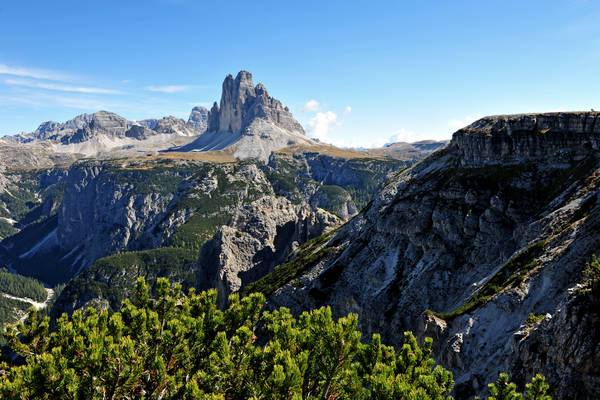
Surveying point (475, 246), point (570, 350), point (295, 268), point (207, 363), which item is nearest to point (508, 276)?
point (475, 246)

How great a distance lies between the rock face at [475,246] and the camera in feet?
113

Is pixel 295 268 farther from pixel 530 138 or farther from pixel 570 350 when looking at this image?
pixel 570 350

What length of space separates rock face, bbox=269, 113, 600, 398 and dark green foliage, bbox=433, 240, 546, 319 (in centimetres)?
16

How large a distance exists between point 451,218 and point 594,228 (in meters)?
26.8

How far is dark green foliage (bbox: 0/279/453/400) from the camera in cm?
1666

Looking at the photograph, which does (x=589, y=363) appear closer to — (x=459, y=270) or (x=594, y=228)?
(x=594, y=228)

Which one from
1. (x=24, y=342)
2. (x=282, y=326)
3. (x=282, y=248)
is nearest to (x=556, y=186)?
(x=282, y=326)

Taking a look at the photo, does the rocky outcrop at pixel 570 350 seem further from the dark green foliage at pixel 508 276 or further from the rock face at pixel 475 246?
the dark green foliage at pixel 508 276

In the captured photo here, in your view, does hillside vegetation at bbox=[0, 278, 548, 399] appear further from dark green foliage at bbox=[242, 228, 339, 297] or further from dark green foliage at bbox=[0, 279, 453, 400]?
dark green foliage at bbox=[242, 228, 339, 297]

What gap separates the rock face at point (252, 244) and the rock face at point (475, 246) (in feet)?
152

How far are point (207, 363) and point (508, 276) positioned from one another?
3604cm

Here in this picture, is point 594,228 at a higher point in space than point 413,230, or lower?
higher

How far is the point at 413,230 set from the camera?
213 ft

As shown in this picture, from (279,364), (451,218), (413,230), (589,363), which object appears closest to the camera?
(279,364)
